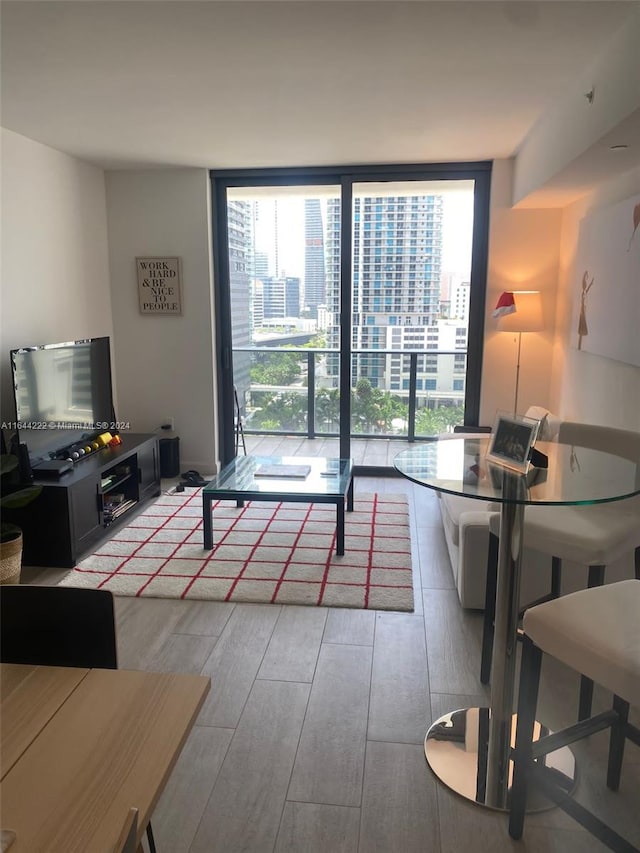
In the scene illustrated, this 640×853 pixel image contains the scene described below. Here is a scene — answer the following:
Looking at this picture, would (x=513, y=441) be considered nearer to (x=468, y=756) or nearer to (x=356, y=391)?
(x=468, y=756)

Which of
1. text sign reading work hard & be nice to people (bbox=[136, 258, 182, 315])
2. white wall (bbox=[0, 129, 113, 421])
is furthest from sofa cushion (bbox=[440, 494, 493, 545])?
text sign reading work hard & be nice to people (bbox=[136, 258, 182, 315])

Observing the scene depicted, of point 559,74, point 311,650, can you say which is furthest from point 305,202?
point 311,650

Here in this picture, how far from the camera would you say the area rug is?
10.5 ft

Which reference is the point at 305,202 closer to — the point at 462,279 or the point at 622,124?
the point at 462,279

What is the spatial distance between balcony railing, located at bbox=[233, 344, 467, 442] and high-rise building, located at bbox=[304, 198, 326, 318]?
0.48 metres

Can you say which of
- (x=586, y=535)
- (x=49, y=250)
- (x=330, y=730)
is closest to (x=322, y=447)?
(x=49, y=250)

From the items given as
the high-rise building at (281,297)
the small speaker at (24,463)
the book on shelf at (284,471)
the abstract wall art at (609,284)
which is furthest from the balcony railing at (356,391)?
the small speaker at (24,463)

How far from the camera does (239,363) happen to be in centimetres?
545

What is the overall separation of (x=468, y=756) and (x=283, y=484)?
2.02 m

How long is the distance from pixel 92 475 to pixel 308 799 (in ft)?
7.93

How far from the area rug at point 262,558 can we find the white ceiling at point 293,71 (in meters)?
2.34

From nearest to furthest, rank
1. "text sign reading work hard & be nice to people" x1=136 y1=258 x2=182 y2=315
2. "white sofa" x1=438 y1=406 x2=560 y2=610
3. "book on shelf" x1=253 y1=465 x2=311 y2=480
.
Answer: "white sofa" x1=438 y1=406 x2=560 y2=610
"book on shelf" x1=253 y1=465 x2=311 y2=480
"text sign reading work hard & be nice to people" x1=136 y1=258 x2=182 y2=315

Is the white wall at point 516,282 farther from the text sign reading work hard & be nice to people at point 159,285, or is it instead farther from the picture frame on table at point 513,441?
the picture frame on table at point 513,441

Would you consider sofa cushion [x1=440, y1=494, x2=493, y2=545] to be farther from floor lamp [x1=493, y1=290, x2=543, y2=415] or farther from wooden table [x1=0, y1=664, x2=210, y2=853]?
wooden table [x1=0, y1=664, x2=210, y2=853]
